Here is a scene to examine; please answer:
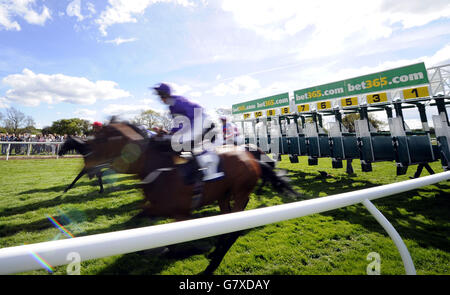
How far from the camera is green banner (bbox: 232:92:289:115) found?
9.88 meters

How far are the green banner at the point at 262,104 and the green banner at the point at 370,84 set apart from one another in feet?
3.14

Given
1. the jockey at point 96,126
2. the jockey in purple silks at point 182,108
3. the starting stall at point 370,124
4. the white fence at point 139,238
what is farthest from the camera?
the starting stall at point 370,124

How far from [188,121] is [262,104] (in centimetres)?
851

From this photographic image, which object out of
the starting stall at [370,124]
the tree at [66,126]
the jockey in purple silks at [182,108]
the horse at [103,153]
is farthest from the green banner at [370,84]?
the tree at [66,126]

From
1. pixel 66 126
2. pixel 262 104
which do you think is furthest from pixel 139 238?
pixel 66 126

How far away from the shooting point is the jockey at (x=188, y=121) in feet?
9.18

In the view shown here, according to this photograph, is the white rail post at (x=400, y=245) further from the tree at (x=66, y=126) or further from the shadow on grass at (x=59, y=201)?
the tree at (x=66, y=126)

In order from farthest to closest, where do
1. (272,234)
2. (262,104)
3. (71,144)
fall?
(262,104) < (71,144) < (272,234)

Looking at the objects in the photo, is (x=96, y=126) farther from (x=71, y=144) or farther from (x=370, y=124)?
(x=370, y=124)

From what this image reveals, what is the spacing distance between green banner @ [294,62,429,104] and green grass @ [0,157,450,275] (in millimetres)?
3213

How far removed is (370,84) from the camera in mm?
6680

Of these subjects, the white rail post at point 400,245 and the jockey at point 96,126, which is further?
the jockey at point 96,126
